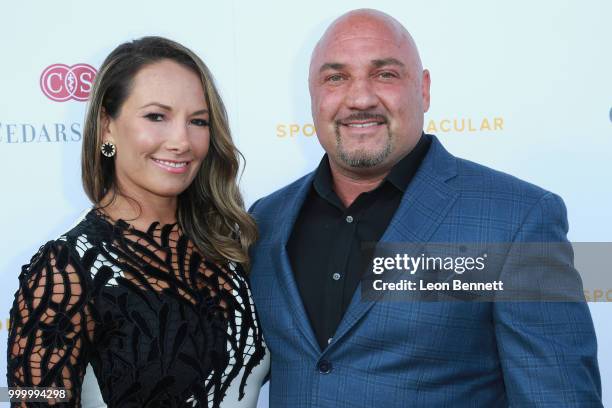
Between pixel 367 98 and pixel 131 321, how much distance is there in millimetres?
809

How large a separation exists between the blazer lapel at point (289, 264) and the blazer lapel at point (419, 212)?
9 cm

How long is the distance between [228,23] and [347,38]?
75 centimetres

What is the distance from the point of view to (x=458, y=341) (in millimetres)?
1710

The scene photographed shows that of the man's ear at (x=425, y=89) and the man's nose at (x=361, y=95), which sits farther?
the man's ear at (x=425, y=89)

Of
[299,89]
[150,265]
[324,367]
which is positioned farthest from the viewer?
[299,89]

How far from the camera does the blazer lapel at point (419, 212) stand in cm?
175

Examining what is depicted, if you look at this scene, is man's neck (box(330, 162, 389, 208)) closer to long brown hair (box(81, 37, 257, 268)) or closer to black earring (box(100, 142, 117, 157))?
long brown hair (box(81, 37, 257, 268))

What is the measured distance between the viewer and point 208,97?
2.01 meters

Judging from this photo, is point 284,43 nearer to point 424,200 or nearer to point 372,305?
point 424,200

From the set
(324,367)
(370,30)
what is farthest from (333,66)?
→ (324,367)

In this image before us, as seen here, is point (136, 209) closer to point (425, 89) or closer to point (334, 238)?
point (334, 238)

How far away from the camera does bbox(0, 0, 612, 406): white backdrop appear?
8.32 feet

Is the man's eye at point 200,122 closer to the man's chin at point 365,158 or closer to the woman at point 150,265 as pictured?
the woman at point 150,265

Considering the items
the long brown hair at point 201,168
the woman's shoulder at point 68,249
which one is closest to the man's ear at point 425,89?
the long brown hair at point 201,168
